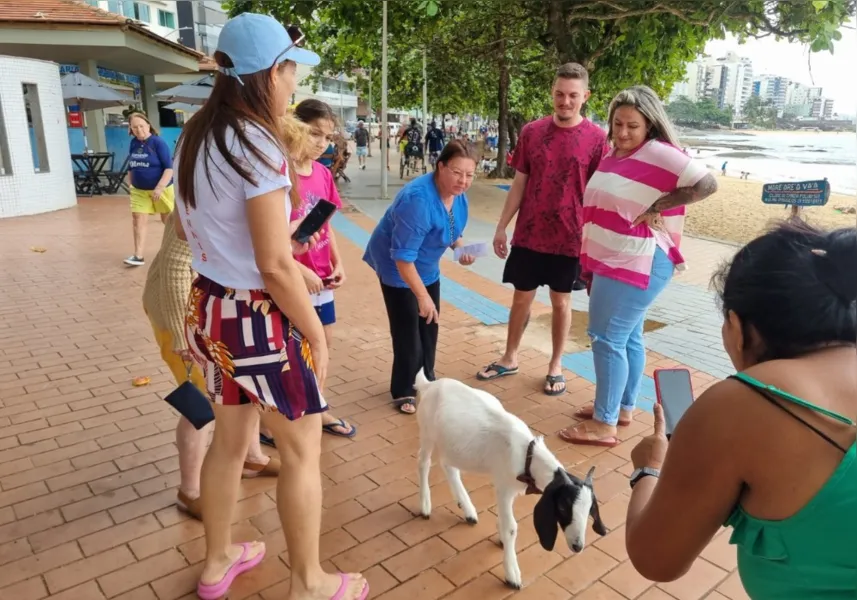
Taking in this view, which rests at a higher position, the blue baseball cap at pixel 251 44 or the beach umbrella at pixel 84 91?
the beach umbrella at pixel 84 91

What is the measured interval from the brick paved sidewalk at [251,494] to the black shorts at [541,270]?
74cm

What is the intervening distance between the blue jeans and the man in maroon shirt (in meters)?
0.66

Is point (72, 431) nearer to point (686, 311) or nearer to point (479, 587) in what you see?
point (479, 587)

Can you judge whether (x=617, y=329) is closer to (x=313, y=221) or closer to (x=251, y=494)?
(x=313, y=221)

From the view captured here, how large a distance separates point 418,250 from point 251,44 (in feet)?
6.67

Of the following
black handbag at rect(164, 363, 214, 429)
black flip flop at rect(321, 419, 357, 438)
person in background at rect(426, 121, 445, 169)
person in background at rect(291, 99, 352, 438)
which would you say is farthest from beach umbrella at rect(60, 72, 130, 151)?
black handbag at rect(164, 363, 214, 429)

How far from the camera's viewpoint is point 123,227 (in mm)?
10922

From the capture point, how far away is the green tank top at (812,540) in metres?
1.16

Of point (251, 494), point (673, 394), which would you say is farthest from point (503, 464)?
point (251, 494)

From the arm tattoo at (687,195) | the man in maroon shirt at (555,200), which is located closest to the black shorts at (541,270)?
the man in maroon shirt at (555,200)

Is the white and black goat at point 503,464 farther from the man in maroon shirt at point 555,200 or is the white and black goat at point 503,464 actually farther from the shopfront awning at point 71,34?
the shopfront awning at point 71,34

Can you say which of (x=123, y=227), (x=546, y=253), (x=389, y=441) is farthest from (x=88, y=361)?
(x=123, y=227)

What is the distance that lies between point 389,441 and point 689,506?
8.68 feet

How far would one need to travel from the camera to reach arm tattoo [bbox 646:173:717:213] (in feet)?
10.6
